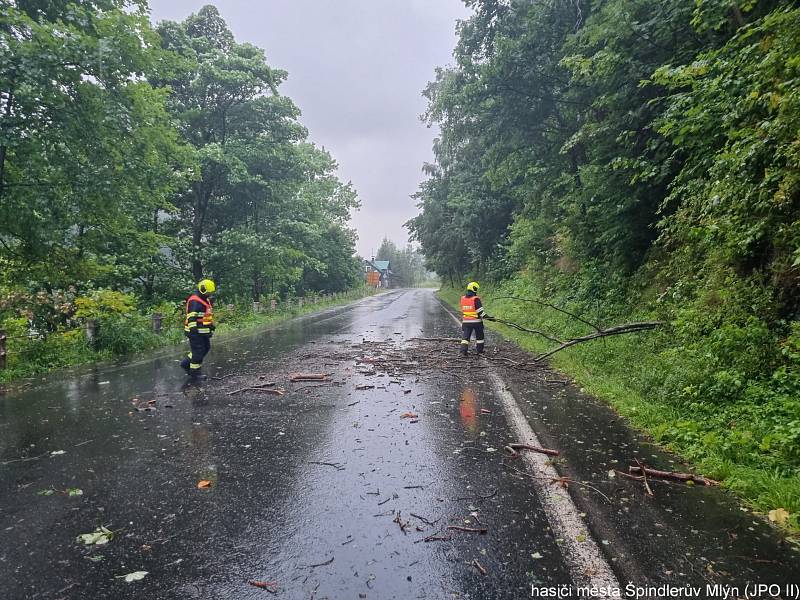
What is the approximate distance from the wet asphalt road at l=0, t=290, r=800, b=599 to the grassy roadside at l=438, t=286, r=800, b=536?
27 cm

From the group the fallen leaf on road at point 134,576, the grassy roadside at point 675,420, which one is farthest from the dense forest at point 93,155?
the grassy roadside at point 675,420

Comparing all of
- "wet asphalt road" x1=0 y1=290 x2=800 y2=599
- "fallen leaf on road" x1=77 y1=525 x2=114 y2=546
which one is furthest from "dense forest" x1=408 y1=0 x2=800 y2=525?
"fallen leaf on road" x1=77 y1=525 x2=114 y2=546

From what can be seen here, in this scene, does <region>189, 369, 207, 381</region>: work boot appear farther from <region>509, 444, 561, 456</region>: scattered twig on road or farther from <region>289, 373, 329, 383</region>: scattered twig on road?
<region>509, 444, 561, 456</region>: scattered twig on road

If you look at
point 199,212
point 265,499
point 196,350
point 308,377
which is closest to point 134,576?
point 265,499

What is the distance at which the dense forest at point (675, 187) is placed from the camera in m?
4.67

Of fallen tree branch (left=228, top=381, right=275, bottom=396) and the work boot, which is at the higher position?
the work boot

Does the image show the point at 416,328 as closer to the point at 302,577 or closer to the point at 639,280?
the point at 639,280

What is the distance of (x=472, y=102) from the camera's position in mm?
13242

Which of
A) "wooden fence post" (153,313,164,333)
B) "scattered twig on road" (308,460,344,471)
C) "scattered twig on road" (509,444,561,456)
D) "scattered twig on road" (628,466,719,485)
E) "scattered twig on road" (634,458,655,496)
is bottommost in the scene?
"scattered twig on road" (628,466,719,485)

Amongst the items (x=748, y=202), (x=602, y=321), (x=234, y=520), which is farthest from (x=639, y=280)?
(x=234, y=520)

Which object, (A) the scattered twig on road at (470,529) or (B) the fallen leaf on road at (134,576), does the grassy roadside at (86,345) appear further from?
(A) the scattered twig on road at (470,529)

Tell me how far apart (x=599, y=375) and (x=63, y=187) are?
40.3 ft

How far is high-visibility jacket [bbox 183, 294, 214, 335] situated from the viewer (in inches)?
319

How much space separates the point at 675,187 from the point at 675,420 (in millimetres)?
4477
